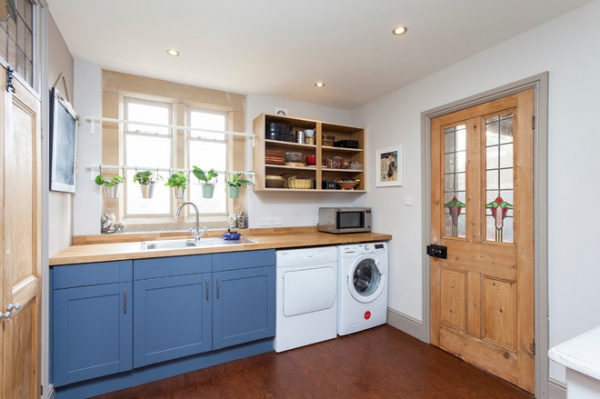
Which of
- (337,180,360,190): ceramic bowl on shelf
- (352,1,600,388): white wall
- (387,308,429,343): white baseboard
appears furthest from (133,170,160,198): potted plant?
(352,1,600,388): white wall

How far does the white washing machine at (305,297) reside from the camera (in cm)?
251

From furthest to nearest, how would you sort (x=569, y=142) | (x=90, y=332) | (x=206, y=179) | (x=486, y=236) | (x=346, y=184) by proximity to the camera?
(x=346, y=184)
(x=206, y=179)
(x=486, y=236)
(x=90, y=332)
(x=569, y=142)

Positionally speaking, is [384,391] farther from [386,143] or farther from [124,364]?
A: [386,143]

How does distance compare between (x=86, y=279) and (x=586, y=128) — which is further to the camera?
(x=86, y=279)

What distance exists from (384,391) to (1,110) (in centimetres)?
265

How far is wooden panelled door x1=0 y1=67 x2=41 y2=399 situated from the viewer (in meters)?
1.19

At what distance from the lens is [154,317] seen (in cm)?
208

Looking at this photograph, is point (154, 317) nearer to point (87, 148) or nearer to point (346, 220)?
point (87, 148)

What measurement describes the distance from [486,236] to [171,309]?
100 inches

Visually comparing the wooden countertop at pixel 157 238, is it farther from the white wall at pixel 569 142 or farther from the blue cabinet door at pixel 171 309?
the white wall at pixel 569 142

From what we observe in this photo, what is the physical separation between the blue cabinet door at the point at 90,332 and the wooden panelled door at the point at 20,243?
22 centimetres

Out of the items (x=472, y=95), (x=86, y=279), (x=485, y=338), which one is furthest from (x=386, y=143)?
(x=86, y=279)

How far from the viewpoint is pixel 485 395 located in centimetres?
195

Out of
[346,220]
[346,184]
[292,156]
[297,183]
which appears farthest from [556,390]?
[292,156]
